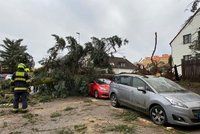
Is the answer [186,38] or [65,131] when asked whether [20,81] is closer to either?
[65,131]

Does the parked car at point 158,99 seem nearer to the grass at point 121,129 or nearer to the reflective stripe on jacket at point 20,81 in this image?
the grass at point 121,129

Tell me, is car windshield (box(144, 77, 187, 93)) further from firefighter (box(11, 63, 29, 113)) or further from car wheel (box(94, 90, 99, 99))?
car wheel (box(94, 90, 99, 99))

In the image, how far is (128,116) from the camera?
1253cm

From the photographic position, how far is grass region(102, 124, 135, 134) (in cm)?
1033

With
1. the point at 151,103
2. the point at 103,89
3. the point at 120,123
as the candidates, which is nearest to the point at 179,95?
the point at 151,103

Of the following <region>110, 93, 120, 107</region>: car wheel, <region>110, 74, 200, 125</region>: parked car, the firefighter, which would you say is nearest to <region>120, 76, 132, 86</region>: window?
<region>110, 74, 200, 125</region>: parked car

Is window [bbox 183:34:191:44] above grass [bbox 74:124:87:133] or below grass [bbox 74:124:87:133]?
above

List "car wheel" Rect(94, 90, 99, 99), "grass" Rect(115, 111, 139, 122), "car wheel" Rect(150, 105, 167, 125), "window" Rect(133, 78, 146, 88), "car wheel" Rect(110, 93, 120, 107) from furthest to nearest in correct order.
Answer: "car wheel" Rect(94, 90, 99, 99)
"car wheel" Rect(110, 93, 120, 107)
"window" Rect(133, 78, 146, 88)
"grass" Rect(115, 111, 139, 122)
"car wheel" Rect(150, 105, 167, 125)

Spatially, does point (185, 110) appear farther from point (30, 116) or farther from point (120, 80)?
point (30, 116)

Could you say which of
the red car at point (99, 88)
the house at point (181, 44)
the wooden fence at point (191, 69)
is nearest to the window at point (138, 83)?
the red car at point (99, 88)

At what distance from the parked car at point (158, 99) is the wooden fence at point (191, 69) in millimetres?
9363

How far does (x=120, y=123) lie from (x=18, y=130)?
338cm

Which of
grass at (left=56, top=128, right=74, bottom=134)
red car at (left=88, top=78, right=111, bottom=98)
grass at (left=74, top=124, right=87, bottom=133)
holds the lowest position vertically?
grass at (left=56, top=128, right=74, bottom=134)

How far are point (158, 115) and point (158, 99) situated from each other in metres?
0.52
